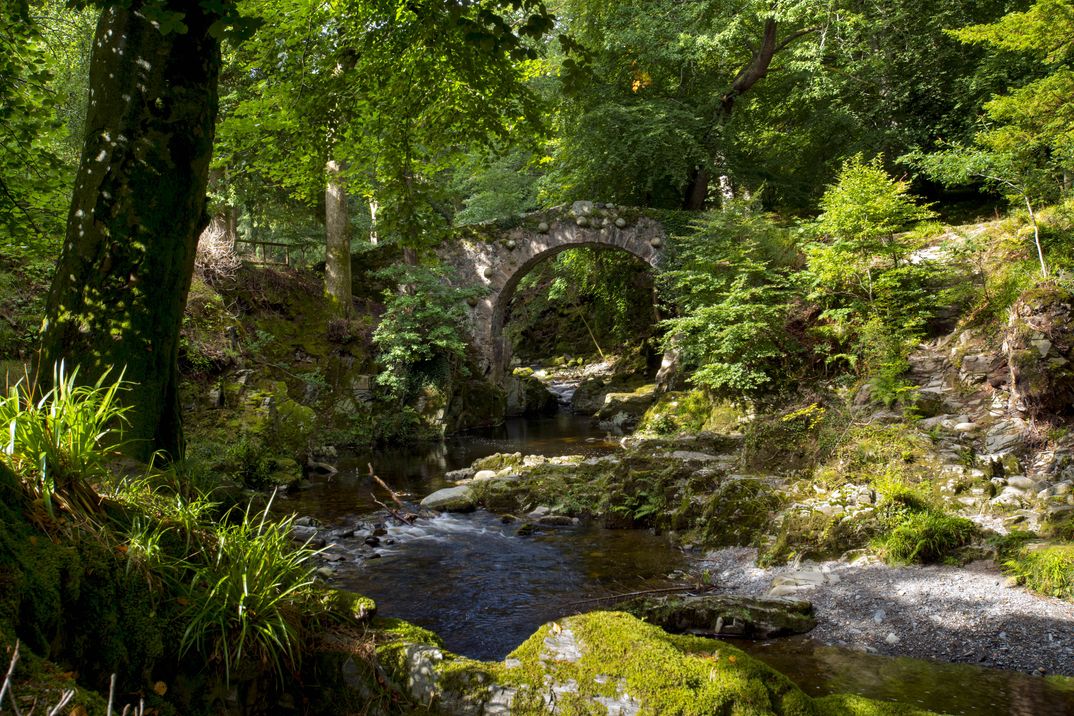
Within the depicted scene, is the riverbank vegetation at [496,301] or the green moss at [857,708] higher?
the riverbank vegetation at [496,301]

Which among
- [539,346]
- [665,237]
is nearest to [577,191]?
[665,237]

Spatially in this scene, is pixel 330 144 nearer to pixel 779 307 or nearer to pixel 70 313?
pixel 70 313

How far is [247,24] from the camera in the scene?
2.93m

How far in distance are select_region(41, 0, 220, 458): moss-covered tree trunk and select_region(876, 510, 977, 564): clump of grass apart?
213 inches

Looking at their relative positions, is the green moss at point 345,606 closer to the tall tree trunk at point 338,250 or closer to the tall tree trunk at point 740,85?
the tall tree trunk at point 338,250

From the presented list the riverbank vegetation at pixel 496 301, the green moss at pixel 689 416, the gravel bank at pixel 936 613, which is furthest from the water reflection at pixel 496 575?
the green moss at pixel 689 416

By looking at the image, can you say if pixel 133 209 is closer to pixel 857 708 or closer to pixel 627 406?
pixel 857 708

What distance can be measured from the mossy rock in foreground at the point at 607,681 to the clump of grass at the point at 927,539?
284cm

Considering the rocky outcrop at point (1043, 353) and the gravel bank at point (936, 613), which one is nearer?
the gravel bank at point (936, 613)

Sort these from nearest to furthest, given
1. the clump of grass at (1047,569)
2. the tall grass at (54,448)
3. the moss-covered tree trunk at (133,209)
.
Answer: the tall grass at (54,448)
the moss-covered tree trunk at (133,209)
the clump of grass at (1047,569)

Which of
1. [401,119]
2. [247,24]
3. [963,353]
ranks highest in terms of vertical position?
[401,119]

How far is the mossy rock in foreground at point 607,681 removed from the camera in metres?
2.36

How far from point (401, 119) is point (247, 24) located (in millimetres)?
2539

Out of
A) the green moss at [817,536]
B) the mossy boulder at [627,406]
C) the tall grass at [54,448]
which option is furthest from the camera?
the mossy boulder at [627,406]
